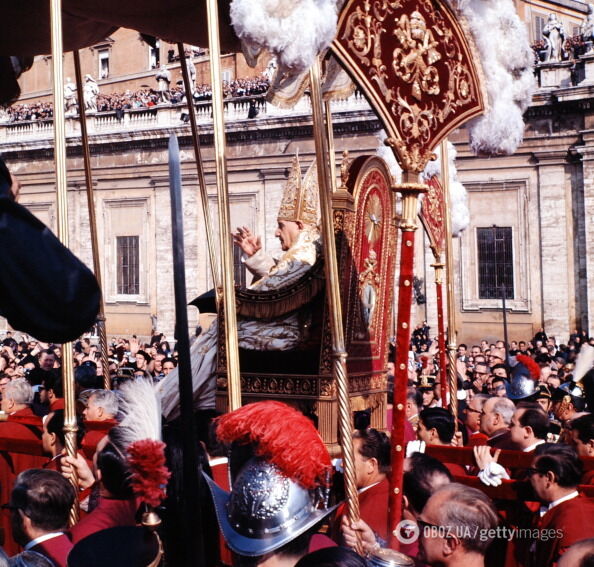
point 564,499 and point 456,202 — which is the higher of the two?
point 456,202

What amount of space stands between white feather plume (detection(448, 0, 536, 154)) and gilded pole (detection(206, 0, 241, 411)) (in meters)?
1.56

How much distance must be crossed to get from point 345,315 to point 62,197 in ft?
8.60

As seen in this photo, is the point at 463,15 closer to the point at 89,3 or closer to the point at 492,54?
the point at 492,54

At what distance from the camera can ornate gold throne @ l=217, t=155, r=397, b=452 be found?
5.62 meters

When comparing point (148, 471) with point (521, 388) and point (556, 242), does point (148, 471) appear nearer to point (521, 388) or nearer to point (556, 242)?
point (521, 388)

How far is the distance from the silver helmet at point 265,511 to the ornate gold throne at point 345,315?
2.90 meters

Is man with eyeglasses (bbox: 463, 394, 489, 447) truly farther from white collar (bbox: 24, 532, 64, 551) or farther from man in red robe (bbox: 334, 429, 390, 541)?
white collar (bbox: 24, 532, 64, 551)

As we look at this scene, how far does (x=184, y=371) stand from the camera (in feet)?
5.95

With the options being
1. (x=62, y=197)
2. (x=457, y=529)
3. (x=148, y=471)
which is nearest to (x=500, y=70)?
(x=62, y=197)

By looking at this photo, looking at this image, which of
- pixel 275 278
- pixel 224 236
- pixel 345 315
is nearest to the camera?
pixel 224 236

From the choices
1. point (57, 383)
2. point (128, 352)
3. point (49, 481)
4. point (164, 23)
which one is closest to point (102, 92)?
point (128, 352)

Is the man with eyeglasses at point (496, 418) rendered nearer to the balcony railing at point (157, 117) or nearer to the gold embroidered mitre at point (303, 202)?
the gold embroidered mitre at point (303, 202)

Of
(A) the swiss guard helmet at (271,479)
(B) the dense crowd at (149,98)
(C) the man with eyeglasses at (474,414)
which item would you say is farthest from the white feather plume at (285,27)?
(B) the dense crowd at (149,98)

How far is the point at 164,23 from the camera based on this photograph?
539 cm
